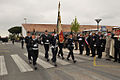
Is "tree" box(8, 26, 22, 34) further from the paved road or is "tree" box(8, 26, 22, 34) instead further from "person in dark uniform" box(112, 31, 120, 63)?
"person in dark uniform" box(112, 31, 120, 63)

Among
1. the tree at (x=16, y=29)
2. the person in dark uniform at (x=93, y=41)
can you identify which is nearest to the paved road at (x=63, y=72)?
the person in dark uniform at (x=93, y=41)

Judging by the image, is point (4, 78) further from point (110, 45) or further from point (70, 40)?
point (110, 45)

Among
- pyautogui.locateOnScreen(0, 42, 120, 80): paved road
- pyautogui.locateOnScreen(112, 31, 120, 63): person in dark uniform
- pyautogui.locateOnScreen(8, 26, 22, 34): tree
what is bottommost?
pyautogui.locateOnScreen(0, 42, 120, 80): paved road

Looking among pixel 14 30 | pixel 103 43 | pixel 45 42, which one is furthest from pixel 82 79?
pixel 14 30

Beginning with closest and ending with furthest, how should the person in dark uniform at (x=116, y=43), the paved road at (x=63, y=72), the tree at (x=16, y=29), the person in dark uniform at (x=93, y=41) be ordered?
the paved road at (x=63, y=72) → the person in dark uniform at (x=116, y=43) → the person in dark uniform at (x=93, y=41) → the tree at (x=16, y=29)

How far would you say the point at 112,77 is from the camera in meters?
4.64

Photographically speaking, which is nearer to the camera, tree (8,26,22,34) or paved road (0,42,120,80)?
paved road (0,42,120,80)

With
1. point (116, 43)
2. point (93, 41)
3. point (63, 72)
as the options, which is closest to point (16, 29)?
point (93, 41)

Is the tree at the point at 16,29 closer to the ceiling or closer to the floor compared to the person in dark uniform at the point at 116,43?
closer to the ceiling

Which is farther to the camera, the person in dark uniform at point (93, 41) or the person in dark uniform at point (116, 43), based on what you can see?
the person in dark uniform at point (93, 41)

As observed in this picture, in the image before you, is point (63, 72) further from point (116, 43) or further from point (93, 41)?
point (93, 41)

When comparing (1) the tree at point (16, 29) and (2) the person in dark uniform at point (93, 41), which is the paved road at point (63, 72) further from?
(1) the tree at point (16, 29)

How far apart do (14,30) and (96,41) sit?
79218 millimetres

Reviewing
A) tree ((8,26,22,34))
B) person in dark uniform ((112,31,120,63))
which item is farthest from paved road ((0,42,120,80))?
tree ((8,26,22,34))
